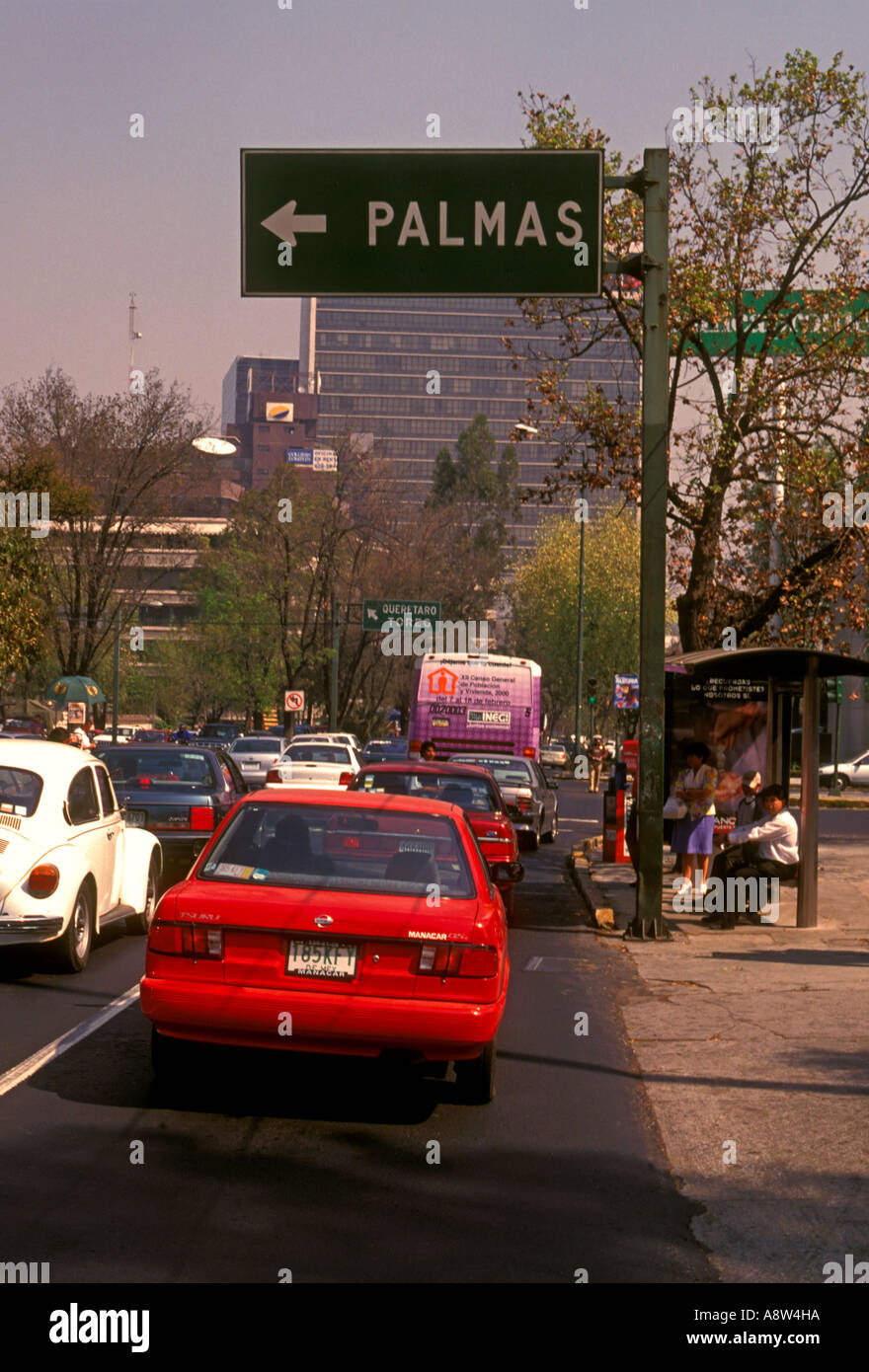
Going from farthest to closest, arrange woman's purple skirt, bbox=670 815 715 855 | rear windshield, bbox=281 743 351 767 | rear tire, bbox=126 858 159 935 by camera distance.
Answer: rear windshield, bbox=281 743 351 767 → woman's purple skirt, bbox=670 815 715 855 → rear tire, bbox=126 858 159 935

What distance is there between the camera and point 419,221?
45.2ft

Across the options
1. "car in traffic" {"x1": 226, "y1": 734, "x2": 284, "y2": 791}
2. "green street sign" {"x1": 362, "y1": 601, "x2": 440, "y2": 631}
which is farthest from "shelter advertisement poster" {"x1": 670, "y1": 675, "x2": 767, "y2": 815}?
"green street sign" {"x1": 362, "y1": 601, "x2": 440, "y2": 631}

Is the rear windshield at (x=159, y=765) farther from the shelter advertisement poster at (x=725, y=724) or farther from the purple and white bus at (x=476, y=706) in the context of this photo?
the purple and white bus at (x=476, y=706)

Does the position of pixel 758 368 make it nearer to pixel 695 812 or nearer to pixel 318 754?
pixel 695 812

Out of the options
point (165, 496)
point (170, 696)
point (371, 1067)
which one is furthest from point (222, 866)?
point (170, 696)

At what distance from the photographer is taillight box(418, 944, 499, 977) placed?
7449 mm

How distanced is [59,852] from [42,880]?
354 millimetres

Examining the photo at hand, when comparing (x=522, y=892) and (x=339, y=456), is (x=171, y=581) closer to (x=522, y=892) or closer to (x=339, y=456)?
(x=339, y=456)

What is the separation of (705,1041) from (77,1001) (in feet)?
13.1

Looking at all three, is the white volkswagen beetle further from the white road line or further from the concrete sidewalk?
the concrete sidewalk

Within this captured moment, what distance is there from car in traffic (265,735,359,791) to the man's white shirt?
32.7 ft

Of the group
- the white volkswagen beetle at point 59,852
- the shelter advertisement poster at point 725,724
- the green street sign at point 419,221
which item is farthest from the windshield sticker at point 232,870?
the shelter advertisement poster at point 725,724

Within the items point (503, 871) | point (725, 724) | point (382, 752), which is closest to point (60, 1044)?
point (503, 871)
